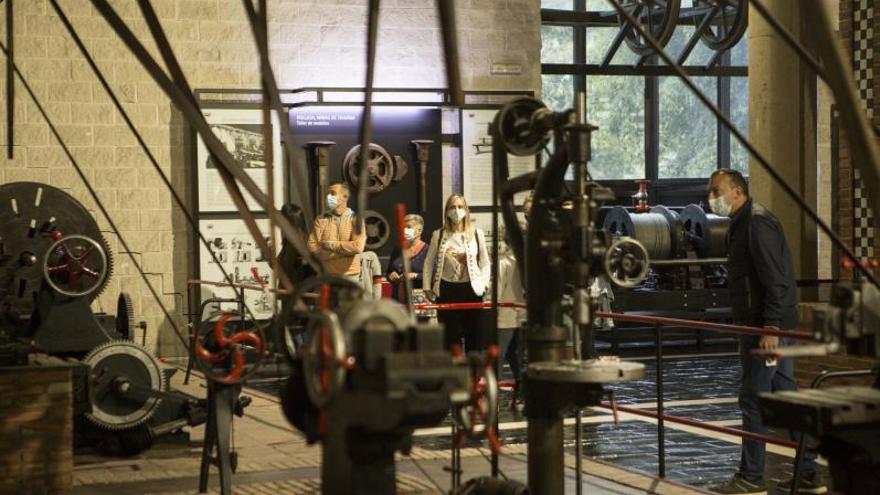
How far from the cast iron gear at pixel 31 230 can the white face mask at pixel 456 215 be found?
114 inches

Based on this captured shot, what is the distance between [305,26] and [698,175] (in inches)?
373

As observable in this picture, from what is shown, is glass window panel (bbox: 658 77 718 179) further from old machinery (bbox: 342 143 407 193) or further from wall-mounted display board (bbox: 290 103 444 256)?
old machinery (bbox: 342 143 407 193)

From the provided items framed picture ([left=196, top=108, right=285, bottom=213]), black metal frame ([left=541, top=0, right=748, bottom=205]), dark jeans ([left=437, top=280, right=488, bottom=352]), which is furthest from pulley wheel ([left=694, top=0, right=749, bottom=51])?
dark jeans ([left=437, top=280, right=488, bottom=352])

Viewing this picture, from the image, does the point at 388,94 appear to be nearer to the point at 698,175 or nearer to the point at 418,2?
the point at 418,2

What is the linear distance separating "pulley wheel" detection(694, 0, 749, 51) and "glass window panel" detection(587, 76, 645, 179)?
1.85m

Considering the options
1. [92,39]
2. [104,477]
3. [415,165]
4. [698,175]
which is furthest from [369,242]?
[698,175]

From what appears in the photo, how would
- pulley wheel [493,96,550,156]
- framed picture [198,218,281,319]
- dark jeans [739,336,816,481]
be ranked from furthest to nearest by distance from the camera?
framed picture [198,218,281,319], dark jeans [739,336,816,481], pulley wheel [493,96,550,156]

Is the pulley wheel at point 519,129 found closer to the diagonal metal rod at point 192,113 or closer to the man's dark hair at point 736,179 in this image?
the diagonal metal rod at point 192,113

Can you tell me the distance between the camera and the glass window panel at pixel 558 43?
22094 millimetres

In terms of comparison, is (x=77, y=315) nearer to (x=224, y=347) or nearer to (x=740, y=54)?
(x=224, y=347)

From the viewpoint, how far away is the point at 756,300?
8031 mm

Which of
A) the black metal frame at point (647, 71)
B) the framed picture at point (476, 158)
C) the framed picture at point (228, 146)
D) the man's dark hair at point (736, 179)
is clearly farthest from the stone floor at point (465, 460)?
the black metal frame at point (647, 71)

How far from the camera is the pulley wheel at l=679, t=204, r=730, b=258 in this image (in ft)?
56.3

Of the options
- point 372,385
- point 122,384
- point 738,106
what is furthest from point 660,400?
point 738,106
